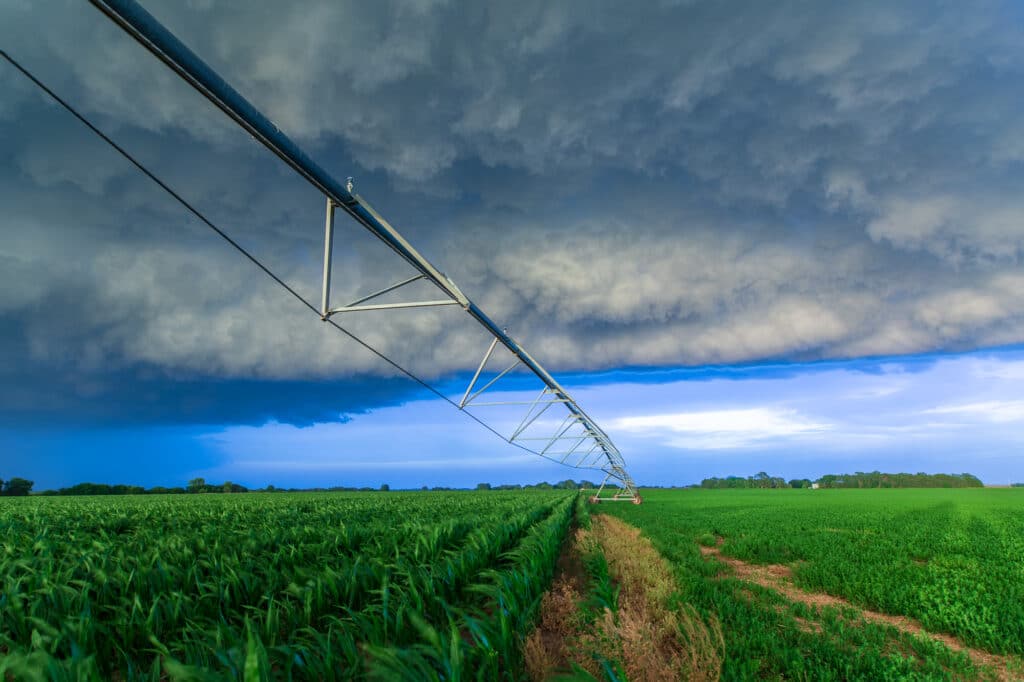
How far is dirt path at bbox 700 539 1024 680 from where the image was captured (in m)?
5.89

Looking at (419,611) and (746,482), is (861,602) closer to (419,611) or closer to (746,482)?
(419,611)

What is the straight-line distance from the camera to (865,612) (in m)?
8.31

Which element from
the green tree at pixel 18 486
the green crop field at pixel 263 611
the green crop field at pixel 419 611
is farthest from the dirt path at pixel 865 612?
the green tree at pixel 18 486

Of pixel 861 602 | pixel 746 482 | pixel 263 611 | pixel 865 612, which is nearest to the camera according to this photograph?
pixel 263 611

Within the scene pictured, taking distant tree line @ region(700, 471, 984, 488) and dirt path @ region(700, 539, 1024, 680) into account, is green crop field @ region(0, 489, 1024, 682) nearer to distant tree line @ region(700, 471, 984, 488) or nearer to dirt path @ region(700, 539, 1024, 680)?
dirt path @ region(700, 539, 1024, 680)

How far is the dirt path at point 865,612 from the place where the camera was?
589cm

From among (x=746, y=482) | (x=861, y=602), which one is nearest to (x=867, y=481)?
(x=746, y=482)

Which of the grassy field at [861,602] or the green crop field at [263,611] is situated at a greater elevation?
the green crop field at [263,611]

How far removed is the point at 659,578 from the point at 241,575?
6405 millimetres

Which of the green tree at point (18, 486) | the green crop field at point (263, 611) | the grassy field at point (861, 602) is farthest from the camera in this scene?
the green tree at point (18, 486)

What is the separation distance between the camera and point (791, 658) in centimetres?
544

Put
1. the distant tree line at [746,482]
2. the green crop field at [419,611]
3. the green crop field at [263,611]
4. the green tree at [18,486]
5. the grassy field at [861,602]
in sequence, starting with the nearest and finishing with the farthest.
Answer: the green crop field at [263,611], the green crop field at [419,611], the grassy field at [861,602], the green tree at [18,486], the distant tree line at [746,482]

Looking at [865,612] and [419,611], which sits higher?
[419,611]

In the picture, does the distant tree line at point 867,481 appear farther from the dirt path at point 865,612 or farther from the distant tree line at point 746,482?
the dirt path at point 865,612
